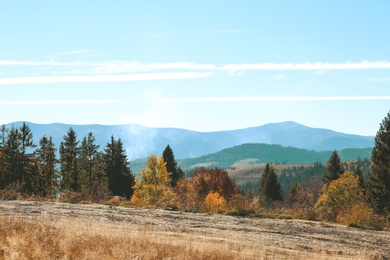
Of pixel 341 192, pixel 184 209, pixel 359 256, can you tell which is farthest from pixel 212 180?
pixel 359 256

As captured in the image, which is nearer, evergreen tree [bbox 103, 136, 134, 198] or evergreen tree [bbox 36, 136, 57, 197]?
evergreen tree [bbox 103, 136, 134, 198]

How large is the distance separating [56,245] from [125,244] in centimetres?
193

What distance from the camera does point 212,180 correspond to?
165 feet

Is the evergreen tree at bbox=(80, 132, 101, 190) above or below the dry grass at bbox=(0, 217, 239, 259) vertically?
above

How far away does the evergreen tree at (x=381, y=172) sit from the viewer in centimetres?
4916

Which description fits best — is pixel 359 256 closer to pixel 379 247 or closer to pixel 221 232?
pixel 379 247

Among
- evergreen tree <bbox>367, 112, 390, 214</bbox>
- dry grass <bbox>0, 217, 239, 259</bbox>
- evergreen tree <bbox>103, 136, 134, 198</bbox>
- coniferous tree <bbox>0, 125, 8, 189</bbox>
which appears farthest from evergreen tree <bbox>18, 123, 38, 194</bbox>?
dry grass <bbox>0, 217, 239, 259</bbox>

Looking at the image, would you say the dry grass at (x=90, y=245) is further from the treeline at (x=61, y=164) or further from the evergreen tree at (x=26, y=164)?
the evergreen tree at (x=26, y=164)

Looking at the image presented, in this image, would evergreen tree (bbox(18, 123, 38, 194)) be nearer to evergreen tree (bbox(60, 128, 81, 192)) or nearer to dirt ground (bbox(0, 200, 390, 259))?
evergreen tree (bbox(60, 128, 81, 192))

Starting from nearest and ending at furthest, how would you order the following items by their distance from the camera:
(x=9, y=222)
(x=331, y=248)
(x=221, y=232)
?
(x=331, y=248) < (x=9, y=222) < (x=221, y=232)

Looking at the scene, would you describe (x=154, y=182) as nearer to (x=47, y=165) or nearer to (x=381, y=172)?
(x=47, y=165)

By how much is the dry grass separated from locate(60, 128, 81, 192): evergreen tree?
6666 cm

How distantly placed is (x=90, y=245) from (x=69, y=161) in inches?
2824

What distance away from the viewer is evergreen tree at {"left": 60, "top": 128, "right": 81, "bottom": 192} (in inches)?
3056
